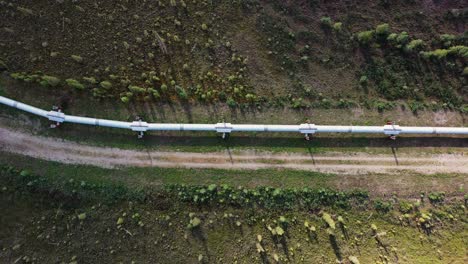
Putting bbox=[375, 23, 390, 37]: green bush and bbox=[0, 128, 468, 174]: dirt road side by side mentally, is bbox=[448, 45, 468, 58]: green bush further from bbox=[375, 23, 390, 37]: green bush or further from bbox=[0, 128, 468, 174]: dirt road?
bbox=[0, 128, 468, 174]: dirt road

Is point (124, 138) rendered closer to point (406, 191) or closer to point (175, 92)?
point (175, 92)

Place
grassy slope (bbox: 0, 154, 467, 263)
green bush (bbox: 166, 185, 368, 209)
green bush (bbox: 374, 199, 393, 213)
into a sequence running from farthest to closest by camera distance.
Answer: green bush (bbox: 374, 199, 393, 213), green bush (bbox: 166, 185, 368, 209), grassy slope (bbox: 0, 154, 467, 263)

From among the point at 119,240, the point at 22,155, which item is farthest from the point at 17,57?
the point at 119,240

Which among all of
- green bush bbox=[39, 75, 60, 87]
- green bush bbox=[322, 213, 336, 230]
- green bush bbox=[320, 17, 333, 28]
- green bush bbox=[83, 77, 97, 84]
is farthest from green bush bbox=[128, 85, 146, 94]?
green bush bbox=[322, 213, 336, 230]

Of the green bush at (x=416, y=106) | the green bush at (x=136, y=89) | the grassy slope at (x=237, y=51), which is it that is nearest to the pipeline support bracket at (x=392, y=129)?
the green bush at (x=416, y=106)

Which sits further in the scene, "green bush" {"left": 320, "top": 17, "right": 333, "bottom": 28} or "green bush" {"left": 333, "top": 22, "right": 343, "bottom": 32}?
"green bush" {"left": 320, "top": 17, "right": 333, "bottom": 28}

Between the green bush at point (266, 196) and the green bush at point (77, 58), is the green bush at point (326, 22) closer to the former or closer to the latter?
the green bush at point (266, 196)

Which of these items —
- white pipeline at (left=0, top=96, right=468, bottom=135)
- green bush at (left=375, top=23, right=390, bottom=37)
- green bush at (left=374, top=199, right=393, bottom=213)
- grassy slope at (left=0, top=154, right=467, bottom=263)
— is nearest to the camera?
grassy slope at (left=0, top=154, right=467, bottom=263)

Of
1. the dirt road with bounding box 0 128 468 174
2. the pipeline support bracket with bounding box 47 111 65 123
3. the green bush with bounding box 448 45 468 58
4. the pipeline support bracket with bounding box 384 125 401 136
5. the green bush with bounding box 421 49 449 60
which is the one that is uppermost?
the green bush with bounding box 448 45 468 58
